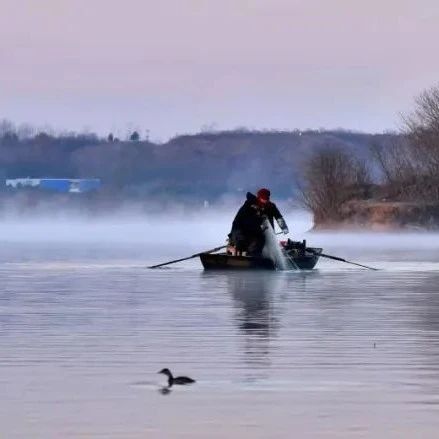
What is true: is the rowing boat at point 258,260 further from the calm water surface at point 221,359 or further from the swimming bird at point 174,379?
the swimming bird at point 174,379

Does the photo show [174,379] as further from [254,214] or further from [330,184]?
[330,184]

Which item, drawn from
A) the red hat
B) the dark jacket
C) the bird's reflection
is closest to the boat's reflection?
the dark jacket

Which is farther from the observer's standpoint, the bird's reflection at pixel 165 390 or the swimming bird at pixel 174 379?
the swimming bird at pixel 174 379

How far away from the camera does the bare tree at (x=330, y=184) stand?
11444 cm

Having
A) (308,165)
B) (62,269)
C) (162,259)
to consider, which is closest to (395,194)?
(308,165)

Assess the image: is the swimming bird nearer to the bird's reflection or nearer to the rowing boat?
the bird's reflection

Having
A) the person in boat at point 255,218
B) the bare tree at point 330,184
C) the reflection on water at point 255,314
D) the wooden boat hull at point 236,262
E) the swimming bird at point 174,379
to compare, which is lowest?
the swimming bird at point 174,379

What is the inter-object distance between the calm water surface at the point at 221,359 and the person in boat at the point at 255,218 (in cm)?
442

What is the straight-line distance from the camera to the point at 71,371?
760 inches

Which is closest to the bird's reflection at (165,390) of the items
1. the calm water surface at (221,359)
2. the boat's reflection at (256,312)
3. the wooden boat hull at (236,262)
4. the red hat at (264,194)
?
the calm water surface at (221,359)

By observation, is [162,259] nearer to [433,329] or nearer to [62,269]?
[62,269]

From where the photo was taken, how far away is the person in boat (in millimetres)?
42094

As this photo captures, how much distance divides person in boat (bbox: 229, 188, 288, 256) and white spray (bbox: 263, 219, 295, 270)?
87 mm

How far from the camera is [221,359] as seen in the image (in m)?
20.6
